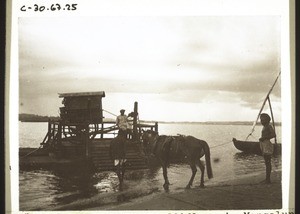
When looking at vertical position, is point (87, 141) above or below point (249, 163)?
above

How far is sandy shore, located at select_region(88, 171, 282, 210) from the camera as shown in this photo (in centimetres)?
171

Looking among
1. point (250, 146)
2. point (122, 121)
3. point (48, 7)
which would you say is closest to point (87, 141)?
point (122, 121)

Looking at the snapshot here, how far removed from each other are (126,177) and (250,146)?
592 millimetres

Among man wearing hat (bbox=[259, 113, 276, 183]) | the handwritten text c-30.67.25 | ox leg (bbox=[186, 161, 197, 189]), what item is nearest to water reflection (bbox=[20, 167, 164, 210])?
ox leg (bbox=[186, 161, 197, 189])

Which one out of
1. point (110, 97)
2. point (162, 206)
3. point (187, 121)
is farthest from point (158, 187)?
point (110, 97)

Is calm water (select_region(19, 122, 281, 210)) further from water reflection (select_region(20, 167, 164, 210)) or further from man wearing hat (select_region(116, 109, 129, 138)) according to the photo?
man wearing hat (select_region(116, 109, 129, 138))

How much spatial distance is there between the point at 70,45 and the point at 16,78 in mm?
283

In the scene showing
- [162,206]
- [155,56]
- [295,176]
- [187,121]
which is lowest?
[162,206]

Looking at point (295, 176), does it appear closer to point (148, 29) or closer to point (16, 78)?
point (148, 29)

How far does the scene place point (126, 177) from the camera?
68.2 inches

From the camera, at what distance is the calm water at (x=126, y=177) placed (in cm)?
169

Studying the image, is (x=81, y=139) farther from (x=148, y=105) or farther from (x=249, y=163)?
(x=249, y=163)

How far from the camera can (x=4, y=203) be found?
166 centimetres

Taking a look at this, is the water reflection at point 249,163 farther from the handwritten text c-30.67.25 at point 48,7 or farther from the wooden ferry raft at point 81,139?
the handwritten text c-30.67.25 at point 48,7
